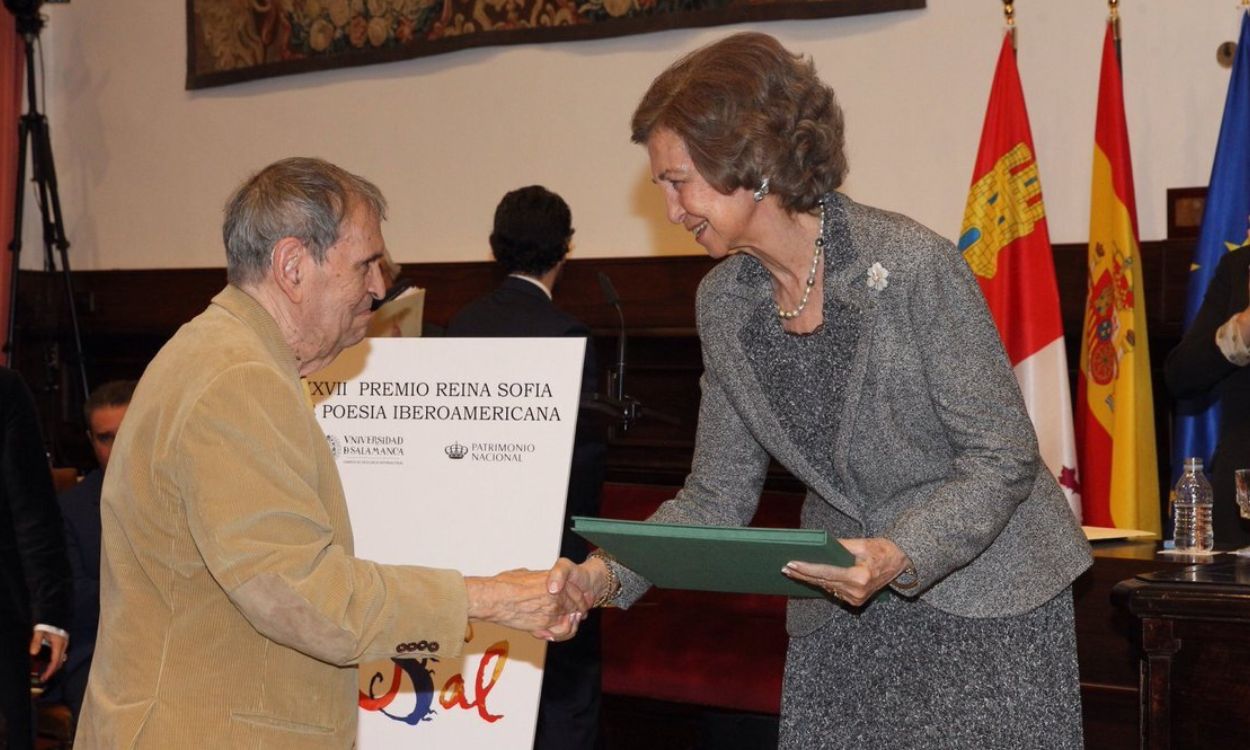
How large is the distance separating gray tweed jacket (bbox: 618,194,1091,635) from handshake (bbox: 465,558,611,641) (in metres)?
0.34

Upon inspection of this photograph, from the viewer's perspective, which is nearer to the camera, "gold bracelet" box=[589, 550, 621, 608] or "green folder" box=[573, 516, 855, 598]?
"green folder" box=[573, 516, 855, 598]

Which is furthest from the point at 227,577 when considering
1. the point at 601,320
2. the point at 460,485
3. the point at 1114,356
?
the point at 601,320

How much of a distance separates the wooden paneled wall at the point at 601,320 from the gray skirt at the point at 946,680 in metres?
2.85

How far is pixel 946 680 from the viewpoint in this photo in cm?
207

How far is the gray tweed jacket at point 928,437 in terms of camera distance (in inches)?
77.6

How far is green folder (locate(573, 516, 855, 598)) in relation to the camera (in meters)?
1.80

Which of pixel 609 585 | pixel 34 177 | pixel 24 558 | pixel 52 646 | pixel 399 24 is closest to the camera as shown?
pixel 609 585

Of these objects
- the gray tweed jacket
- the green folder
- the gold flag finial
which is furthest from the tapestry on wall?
the green folder

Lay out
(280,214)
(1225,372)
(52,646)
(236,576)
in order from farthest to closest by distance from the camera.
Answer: (52,646) < (1225,372) < (280,214) < (236,576)

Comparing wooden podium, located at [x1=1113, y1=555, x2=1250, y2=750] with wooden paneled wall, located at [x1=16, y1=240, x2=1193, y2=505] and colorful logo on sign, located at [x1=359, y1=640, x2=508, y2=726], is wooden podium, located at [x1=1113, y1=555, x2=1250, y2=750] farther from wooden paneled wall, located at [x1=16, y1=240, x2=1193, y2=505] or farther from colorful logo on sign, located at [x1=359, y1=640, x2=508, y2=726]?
wooden paneled wall, located at [x1=16, y1=240, x2=1193, y2=505]

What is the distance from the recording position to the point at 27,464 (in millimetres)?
3639

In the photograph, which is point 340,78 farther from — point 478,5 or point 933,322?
point 933,322

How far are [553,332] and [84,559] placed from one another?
1546 mm

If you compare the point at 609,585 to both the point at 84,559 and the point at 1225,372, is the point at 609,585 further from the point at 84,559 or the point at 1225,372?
the point at 84,559
